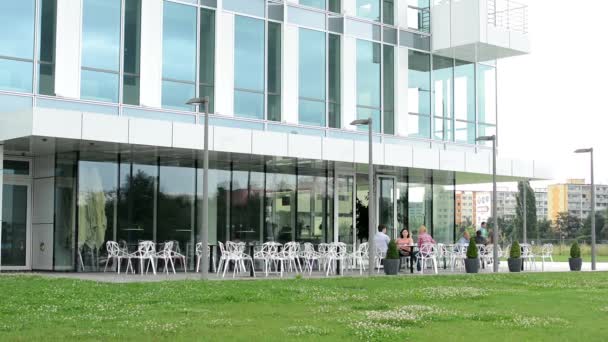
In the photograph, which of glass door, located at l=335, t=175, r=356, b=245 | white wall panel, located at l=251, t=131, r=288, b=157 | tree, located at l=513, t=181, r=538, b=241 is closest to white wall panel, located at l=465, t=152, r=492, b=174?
glass door, located at l=335, t=175, r=356, b=245

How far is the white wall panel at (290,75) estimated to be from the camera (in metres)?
28.6

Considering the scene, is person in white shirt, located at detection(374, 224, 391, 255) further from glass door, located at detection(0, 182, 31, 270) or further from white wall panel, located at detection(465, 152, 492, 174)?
glass door, located at detection(0, 182, 31, 270)

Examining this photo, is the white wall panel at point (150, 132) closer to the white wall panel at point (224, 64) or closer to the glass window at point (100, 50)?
the glass window at point (100, 50)

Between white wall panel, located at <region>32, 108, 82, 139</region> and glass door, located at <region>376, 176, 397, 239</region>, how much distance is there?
1297 centimetres

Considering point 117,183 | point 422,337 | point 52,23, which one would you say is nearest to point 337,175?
point 117,183

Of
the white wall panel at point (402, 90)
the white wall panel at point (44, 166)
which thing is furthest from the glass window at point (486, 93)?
the white wall panel at point (44, 166)

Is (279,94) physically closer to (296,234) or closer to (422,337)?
(296,234)

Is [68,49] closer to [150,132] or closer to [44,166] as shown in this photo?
[150,132]

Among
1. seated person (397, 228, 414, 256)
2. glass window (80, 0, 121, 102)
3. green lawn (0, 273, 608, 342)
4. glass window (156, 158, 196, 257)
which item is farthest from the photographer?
seated person (397, 228, 414, 256)

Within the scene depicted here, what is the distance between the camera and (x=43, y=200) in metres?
25.4

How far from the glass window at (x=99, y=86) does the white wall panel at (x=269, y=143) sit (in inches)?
163

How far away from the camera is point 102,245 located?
25109mm

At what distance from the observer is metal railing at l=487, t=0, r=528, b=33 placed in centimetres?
3234

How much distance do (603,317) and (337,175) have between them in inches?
698
